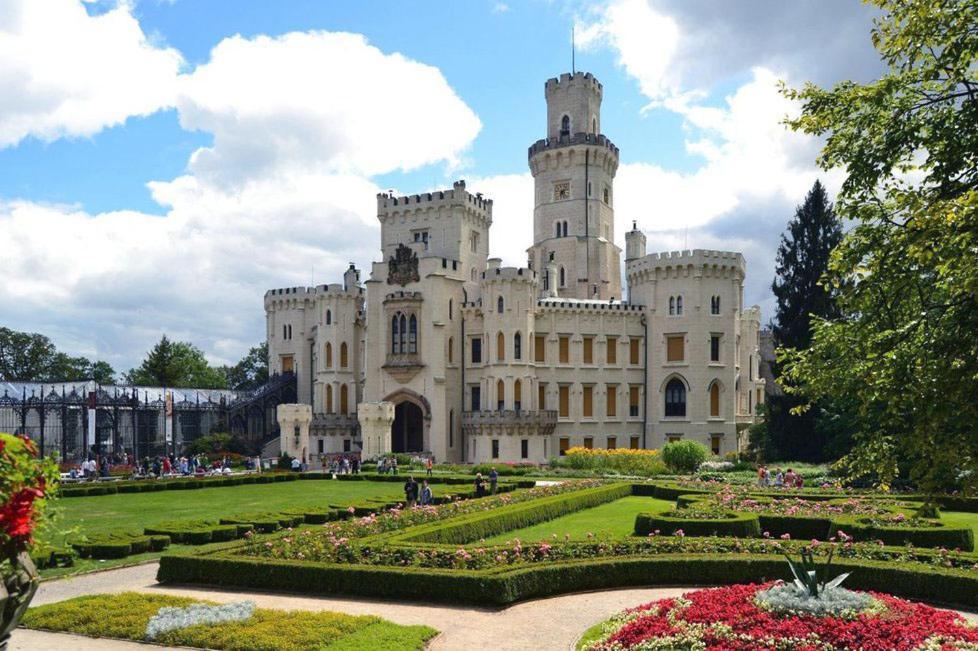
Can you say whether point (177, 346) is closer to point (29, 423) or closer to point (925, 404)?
point (29, 423)

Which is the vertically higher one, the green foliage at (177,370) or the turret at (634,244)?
the turret at (634,244)

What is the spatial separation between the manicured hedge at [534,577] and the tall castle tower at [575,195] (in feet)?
158

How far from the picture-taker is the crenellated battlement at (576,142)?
214 ft

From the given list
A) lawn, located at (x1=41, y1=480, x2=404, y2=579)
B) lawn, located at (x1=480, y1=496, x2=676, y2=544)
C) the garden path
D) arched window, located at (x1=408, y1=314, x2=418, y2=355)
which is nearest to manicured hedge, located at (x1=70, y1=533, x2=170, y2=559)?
lawn, located at (x1=41, y1=480, x2=404, y2=579)

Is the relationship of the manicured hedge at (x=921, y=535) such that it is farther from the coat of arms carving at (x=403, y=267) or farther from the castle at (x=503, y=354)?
the coat of arms carving at (x=403, y=267)

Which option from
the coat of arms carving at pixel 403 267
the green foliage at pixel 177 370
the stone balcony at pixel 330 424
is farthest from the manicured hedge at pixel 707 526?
the green foliage at pixel 177 370

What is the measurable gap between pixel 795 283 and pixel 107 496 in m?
41.5

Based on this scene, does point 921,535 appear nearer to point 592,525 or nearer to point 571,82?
point 592,525

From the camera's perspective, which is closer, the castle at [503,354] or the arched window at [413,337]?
the castle at [503,354]

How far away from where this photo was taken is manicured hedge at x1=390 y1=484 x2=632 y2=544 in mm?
20484

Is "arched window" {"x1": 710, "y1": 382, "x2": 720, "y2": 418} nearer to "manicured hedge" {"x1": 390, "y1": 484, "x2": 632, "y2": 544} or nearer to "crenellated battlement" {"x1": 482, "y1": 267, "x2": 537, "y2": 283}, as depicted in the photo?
"crenellated battlement" {"x1": 482, "y1": 267, "x2": 537, "y2": 283}

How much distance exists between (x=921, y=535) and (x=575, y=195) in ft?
158

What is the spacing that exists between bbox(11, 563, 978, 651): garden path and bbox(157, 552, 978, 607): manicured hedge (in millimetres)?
303

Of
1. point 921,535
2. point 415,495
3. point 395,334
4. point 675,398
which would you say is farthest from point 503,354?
point 921,535
